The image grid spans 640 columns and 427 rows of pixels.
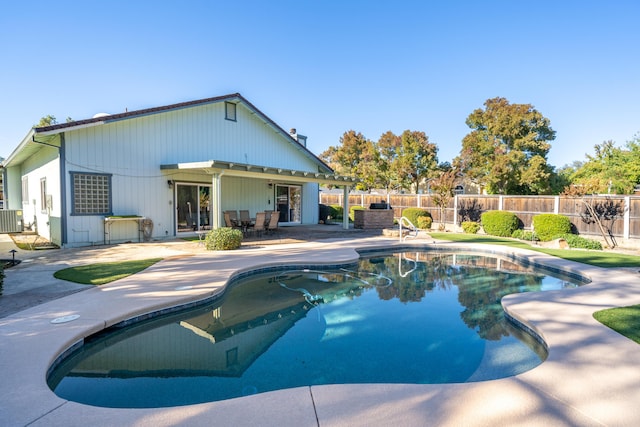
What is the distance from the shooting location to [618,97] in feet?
66.7

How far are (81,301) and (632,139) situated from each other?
37.9 meters

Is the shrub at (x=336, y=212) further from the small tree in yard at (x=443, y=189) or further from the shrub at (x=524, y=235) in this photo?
the shrub at (x=524, y=235)

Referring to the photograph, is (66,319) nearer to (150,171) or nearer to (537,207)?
(150,171)

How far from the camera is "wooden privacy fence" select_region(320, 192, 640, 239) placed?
13.9 metres

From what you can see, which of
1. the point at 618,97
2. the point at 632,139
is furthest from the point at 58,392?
the point at 632,139

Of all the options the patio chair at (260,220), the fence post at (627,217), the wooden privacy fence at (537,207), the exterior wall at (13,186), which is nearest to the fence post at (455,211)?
the wooden privacy fence at (537,207)

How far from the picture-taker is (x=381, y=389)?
3.17m

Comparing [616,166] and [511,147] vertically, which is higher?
[511,147]

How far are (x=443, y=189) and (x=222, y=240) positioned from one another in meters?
12.8

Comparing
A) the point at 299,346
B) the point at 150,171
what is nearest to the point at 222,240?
the point at 150,171

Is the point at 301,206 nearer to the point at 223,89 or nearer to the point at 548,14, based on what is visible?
the point at 223,89

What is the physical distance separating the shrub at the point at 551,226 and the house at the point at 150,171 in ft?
29.3

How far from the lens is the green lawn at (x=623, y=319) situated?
459cm

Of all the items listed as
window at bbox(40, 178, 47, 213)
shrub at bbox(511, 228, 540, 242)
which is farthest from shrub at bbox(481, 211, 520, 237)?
window at bbox(40, 178, 47, 213)
